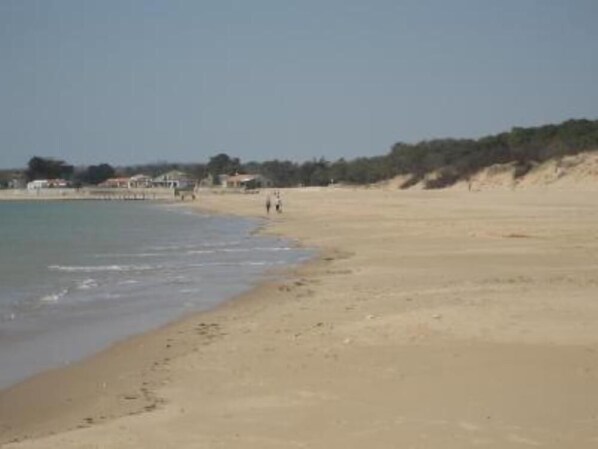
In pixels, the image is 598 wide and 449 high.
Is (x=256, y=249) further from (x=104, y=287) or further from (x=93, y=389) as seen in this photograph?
(x=93, y=389)

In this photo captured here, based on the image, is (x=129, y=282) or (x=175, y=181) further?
(x=175, y=181)

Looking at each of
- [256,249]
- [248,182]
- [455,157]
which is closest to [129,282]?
[256,249]

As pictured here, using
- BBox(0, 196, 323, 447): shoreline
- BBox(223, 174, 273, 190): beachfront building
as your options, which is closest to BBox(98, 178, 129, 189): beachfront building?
BBox(223, 174, 273, 190): beachfront building

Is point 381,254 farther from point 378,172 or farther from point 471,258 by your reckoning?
point 378,172

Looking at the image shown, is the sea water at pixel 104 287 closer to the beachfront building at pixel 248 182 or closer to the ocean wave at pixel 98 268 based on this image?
the ocean wave at pixel 98 268

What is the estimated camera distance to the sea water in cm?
1066

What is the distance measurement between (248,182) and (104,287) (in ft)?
460

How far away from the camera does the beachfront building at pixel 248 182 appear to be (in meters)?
155

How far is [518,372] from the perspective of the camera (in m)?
7.24

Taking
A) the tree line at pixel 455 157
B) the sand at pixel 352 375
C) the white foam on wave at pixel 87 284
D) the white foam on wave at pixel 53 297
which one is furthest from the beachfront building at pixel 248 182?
the sand at pixel 352 375

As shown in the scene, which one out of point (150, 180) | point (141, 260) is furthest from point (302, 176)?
point (141, 260)

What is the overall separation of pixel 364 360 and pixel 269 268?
12.0 metres

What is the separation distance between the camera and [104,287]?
1705cm

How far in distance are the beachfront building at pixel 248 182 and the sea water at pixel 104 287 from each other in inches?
4812
